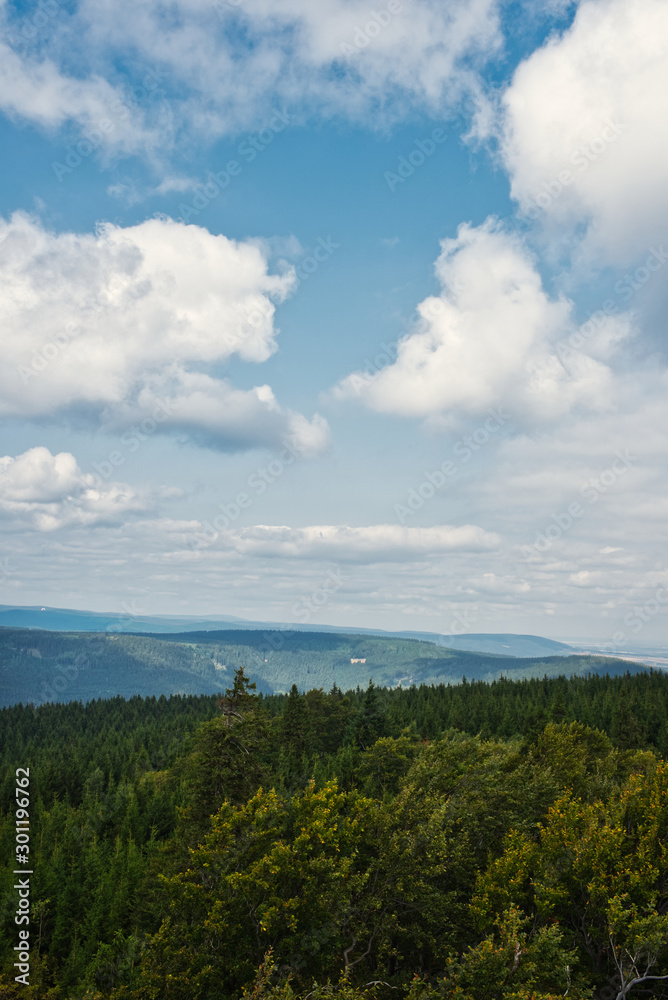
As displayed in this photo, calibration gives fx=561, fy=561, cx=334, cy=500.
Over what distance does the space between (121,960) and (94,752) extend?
97798mm

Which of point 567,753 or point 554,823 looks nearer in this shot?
point 554,823

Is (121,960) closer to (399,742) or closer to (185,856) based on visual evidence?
(185,856)

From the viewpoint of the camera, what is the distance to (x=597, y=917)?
25.0 meters

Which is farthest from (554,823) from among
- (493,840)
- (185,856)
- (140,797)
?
(140,797)

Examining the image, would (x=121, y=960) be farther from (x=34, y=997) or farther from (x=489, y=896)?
(x=489, y=896)

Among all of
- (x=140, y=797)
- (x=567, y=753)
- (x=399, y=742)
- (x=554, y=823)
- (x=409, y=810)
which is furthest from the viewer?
(x=140, y=797)

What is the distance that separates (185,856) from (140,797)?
57.4 m

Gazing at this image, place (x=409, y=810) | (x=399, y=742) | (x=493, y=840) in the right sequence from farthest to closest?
(x=399, y=742) < (x=493, y=840) < (x=409, y=810)

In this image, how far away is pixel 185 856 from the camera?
1543 inches

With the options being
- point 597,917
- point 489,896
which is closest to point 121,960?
point 489,896

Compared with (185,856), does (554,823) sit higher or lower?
higher

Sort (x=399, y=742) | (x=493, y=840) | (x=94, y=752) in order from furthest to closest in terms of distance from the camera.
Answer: (x=94, y=752)
(x=399, y=742)
(x=493, y=840)

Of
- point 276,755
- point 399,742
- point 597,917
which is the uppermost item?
point 597,917

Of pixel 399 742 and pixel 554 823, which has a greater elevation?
pixel 554 823
